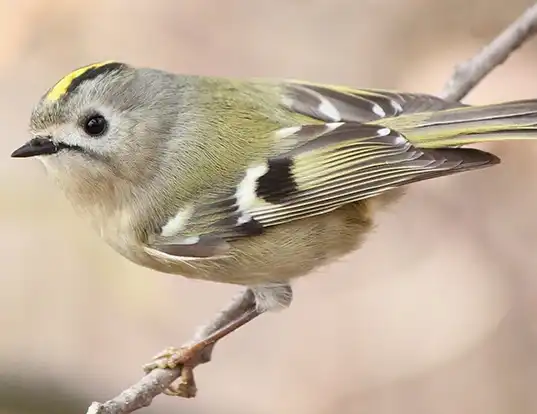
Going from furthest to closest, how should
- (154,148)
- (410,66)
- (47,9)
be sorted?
(47,9) → (410,66) → (154,148)

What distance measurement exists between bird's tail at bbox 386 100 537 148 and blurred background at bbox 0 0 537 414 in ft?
2.75

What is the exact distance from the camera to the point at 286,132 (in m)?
1.47

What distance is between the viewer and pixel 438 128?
1.42 m

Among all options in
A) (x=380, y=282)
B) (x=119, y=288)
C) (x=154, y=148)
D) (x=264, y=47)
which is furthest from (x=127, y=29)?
(x=154, y=148)

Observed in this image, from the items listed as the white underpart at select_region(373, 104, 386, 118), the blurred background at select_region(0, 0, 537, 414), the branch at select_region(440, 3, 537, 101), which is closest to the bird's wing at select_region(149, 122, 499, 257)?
the white underpart at select_region(373, 104, 386, 118)

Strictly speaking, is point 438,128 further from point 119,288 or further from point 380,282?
point 119,288

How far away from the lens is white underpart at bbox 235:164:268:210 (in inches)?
55.8

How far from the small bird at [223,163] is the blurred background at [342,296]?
84cm

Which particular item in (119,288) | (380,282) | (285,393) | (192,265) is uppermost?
(119,288)

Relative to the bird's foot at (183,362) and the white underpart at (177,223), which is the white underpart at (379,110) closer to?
the white underpart at (177,223)

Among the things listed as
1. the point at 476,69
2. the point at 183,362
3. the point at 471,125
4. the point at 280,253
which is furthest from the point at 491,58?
the point at 183,362

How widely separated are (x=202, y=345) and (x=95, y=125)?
0.44 m

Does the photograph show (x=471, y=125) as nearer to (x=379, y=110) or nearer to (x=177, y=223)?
(x=379, y=110)

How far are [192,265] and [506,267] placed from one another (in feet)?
4.34
